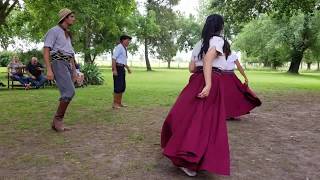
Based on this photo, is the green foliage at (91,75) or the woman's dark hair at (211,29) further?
the green foliage at (91,75)

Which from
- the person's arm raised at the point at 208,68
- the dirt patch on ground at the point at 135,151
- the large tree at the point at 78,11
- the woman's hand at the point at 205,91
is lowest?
the dirt patch on ground at the point at 135,151

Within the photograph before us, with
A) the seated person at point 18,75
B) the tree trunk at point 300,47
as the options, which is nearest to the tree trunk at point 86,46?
the tree trunk at point 300,47

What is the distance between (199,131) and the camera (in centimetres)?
539

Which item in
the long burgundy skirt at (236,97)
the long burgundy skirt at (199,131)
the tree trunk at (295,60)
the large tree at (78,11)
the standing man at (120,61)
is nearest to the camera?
the long burgundy skirt at (199,131)

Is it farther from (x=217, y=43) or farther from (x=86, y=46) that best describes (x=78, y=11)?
(x=86, y=46)

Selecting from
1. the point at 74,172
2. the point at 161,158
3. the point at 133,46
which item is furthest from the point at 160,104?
the point at 133,46

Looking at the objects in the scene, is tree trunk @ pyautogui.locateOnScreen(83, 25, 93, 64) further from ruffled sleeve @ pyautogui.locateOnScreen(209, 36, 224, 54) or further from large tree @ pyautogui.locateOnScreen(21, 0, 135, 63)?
ruffled sleeve @ pyautogui.locateOnScreen(209, 36, 224, 54)

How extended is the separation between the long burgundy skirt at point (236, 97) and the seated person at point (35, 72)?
11.1m

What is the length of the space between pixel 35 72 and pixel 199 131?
48.7 ft

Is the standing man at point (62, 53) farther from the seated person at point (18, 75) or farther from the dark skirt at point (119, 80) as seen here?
the seated person at point (18, 75)

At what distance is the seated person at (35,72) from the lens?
741 inches

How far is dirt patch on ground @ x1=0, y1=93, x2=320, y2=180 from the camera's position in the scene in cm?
562

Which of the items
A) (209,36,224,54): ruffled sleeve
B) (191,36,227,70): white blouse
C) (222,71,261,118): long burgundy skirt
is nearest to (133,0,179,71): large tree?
(222,71,261,118): long burgundy skirt

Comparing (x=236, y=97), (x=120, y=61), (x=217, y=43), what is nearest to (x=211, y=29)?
(x=217, y=43)
